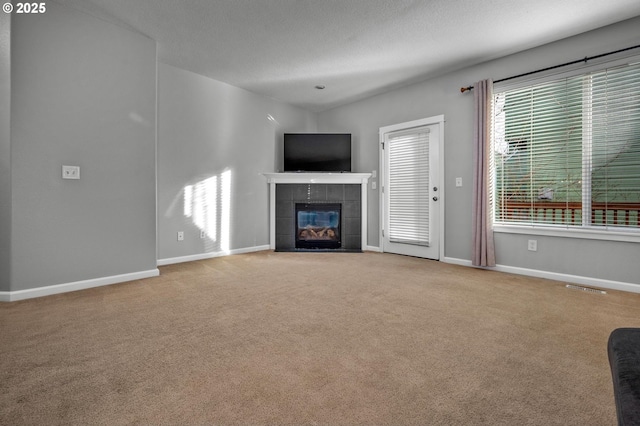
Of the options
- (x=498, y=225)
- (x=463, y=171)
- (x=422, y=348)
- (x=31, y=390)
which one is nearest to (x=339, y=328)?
(x=422, y=348)

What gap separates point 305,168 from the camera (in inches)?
222

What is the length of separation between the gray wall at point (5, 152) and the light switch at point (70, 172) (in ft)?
1.21

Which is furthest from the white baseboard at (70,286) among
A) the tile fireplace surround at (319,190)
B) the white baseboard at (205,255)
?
the tile fireplace surround at (319,190)

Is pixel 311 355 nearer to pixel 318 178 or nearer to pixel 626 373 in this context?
pixel 626 373

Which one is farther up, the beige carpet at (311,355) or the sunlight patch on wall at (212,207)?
the sunlight patch on wall at (212,207)

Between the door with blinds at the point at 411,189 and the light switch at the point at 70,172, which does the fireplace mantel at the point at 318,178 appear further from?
the light switch at the point at 70,172

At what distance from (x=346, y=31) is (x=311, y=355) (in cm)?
318

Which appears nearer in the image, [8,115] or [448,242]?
[8,115]

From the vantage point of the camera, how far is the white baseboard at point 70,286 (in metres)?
2.72

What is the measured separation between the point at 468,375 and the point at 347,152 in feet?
14.7

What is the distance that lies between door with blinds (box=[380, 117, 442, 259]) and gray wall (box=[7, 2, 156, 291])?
346 centimetres

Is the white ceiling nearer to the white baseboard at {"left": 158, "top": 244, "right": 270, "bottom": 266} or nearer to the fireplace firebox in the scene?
the fireplace firebox

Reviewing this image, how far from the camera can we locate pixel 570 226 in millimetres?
3459

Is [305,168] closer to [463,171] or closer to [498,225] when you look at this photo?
[463,171]
